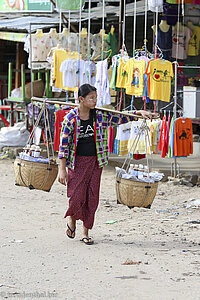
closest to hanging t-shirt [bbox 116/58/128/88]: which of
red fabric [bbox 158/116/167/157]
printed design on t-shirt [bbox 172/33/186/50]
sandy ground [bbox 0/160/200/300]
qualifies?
red fabric [bbox 158/116/167/157]

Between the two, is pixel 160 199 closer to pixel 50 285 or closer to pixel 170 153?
pixel 170 153

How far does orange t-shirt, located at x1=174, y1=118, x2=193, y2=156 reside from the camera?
26.1 ft

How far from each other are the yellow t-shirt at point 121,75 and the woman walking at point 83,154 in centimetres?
345

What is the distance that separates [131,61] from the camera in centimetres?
843

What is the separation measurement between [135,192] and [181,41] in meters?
7.47

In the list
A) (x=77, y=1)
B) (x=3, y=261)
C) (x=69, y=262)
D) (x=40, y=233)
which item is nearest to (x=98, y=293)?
(x=69, y=262)

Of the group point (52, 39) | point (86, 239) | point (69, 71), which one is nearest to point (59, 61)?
point (69, 71)

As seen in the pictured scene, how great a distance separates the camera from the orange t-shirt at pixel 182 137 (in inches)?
313

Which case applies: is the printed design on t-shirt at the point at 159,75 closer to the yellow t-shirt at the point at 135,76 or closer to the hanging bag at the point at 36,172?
the yellow t-shirt at the point at 135,76

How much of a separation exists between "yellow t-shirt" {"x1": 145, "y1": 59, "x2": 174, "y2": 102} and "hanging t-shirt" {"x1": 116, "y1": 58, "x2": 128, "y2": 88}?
1.94 feet

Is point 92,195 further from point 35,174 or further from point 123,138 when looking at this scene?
point 123,138

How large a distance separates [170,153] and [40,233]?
295 cm

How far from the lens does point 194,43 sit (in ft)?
40.0

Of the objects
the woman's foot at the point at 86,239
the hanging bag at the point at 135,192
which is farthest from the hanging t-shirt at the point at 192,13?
the woman's foot at the point at 86,239
